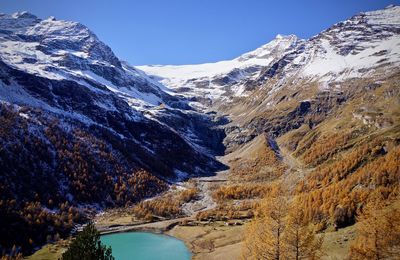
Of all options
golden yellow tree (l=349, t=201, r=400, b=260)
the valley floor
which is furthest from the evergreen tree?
the valley floor

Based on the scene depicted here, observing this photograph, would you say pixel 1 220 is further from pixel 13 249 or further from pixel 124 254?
pixel 124 254

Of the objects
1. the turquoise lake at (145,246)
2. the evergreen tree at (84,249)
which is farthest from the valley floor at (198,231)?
the evergreen tree at (84,249)

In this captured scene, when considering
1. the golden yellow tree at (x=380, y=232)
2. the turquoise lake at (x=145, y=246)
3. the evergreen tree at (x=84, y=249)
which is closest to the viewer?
the golden yellow tree at (x=380, y=232)

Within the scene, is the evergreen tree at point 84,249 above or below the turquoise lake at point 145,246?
above

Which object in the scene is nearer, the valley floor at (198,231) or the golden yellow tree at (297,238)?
the golden yellow tree at (297,238)

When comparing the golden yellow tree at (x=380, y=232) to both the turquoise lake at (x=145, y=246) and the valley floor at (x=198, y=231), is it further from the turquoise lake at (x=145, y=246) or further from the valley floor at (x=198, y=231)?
the turquoise lake at (x=145, y=246)

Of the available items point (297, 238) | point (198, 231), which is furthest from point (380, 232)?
point (198, 231)
